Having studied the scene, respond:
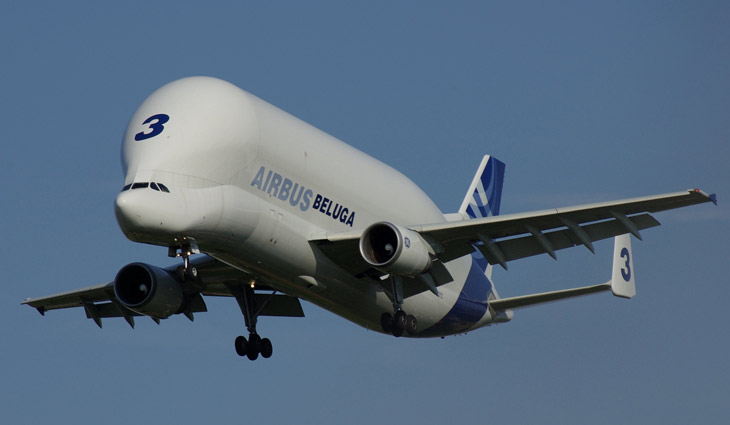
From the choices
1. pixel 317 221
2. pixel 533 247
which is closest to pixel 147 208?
pixel 317 221

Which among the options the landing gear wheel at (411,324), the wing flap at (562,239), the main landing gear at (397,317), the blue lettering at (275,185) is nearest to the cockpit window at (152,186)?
the blue lettering at (275,185)

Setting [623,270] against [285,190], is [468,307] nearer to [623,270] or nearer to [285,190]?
[623,270]

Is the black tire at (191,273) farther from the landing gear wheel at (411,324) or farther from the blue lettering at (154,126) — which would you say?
the landing gear wheel at (411,324)

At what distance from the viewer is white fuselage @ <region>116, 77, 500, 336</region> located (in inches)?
1248

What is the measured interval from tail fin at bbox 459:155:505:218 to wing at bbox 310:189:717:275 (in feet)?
29.4

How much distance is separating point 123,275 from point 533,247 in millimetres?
12218

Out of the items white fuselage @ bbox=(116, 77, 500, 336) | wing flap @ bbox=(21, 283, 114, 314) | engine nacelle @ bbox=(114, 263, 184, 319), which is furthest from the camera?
wing flap @ bbox=(21, 283, 114, 314)

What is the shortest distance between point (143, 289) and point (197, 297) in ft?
9.23

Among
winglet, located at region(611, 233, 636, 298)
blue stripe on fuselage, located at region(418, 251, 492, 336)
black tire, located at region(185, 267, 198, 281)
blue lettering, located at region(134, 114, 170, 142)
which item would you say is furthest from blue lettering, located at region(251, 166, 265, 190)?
winglet, located at region(611, 233, 636, 298)

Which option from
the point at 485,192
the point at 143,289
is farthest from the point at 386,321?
the point at 485,192

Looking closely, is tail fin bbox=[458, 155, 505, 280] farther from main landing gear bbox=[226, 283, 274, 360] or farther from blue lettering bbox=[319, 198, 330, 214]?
blue lettering bbox=[319, 198, 330, 214]

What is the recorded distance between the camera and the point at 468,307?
40219 millimetres

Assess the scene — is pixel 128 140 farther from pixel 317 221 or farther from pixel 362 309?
pixel 362 309

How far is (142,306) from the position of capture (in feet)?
123
